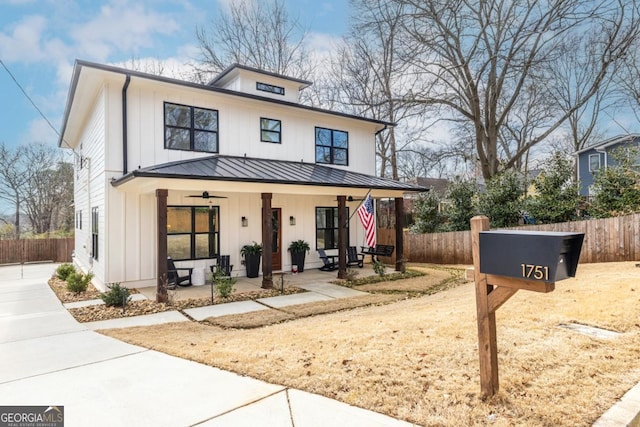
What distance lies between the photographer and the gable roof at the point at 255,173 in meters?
8.05

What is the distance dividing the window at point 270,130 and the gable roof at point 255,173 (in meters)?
0.79

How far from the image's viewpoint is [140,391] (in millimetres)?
3500

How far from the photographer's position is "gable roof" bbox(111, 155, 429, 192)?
805 cm

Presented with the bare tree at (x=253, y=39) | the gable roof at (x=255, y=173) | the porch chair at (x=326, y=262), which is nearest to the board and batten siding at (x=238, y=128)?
the gable roof at (x=255, y=173)

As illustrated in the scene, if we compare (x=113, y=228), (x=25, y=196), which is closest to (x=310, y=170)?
(x=113, y=228)

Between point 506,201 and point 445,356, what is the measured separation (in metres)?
12.8

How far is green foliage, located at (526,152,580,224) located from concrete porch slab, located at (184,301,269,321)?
11737mm

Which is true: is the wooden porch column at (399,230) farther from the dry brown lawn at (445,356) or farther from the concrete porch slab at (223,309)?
the concrete porch slab at (223,309)

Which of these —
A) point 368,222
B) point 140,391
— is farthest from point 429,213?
point 140,391

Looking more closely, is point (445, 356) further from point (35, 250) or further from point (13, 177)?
point (13, 177)

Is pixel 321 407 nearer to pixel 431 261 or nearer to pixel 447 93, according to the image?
pixel 431 261

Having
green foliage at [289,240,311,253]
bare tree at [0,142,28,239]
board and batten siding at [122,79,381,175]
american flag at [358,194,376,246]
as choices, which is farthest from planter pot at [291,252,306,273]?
bare tree at [0,142,28,239]

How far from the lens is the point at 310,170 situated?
1165 cm

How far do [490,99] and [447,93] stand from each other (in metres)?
2.21
